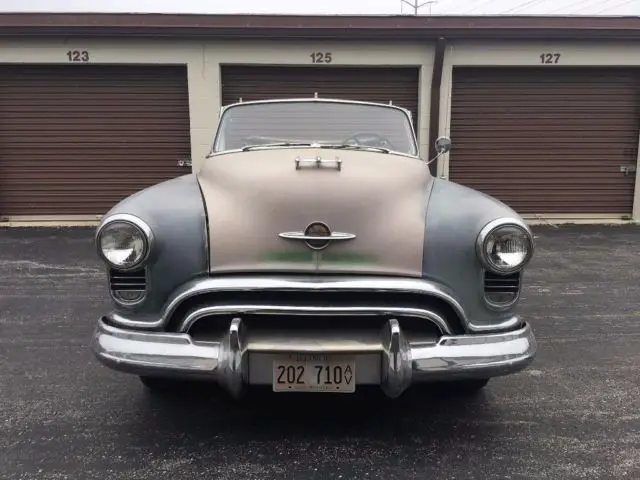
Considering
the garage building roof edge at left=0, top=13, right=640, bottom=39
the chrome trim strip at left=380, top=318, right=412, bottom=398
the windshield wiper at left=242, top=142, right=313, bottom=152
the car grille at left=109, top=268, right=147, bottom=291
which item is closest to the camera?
the chrome trim strip at left=380, top=318, right=412, bottom=398

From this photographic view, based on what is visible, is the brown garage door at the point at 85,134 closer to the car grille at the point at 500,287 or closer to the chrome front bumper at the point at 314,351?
the chrome front bumper at the point at 314,351

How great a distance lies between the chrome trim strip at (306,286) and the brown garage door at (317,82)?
7468mm

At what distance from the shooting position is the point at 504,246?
2523 millimetres

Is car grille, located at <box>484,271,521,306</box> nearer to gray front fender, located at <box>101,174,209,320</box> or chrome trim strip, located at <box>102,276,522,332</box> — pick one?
chrome trim strip, located at <box>102,276,522,332</box>

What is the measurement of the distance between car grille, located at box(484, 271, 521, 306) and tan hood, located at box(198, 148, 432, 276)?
366 millimetres

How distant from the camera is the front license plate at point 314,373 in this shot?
233 centimetres

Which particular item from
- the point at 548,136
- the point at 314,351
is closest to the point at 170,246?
the point at 314,351

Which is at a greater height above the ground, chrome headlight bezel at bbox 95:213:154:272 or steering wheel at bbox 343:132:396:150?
steering wheel at bbox 343:132:396:150

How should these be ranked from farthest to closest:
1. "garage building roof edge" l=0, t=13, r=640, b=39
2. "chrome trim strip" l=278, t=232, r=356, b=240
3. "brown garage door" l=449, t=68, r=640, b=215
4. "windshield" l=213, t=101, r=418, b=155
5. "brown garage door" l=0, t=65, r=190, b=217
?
"brown garage door" l=449, t=68, r=640, b=215 < "brown garage door" l=0, t=65, r=190, b=217 < "garage building roof edge" l=0, t=13, r=640, b=39 < "windshield" l=213, t=101, r=418, b=155 < "chrome trim strip" l=278, t=232, r=356, b=240

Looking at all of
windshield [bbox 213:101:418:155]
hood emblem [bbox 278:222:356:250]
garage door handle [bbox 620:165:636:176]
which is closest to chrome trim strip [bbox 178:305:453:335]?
hood emblem [bbox 278:222:356:250]

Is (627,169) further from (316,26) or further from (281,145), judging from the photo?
(281,145)

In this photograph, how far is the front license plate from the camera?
233 centimetres

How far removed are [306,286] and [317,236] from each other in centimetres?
23

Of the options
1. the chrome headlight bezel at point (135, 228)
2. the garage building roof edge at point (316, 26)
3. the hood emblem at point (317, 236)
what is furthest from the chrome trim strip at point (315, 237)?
the garage building roof edge at point (316, 26)
